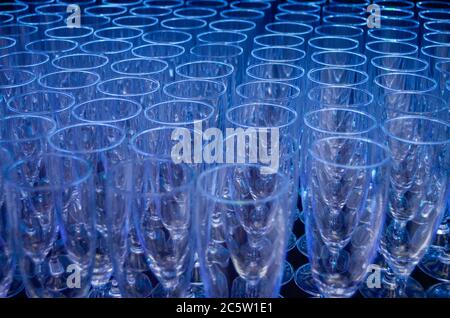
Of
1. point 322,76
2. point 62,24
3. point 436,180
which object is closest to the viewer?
point 436,180

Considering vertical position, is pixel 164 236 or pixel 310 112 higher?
pixel 310 112

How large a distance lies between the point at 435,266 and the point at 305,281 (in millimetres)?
241

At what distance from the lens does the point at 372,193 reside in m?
0.82

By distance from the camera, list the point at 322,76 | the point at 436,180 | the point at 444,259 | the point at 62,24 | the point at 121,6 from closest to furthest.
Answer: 1. the point at 436,180
2. the point at 444,259
3. the point at 322,76
4. the point at 62,24
5. the point at 121,6

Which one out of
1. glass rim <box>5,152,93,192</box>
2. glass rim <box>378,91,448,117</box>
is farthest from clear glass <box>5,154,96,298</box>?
glass rim <box>378,91,448,117</box>

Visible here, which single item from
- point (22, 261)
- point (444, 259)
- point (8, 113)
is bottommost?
point (444, 259)

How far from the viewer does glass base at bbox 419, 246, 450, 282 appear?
97cm

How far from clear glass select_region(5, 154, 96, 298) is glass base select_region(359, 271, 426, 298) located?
45 centimetres

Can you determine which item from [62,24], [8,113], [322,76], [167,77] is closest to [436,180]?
[322,76]

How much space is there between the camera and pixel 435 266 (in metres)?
1.00

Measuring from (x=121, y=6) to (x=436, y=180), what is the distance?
1.20m

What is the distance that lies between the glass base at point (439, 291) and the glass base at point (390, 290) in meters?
0.01

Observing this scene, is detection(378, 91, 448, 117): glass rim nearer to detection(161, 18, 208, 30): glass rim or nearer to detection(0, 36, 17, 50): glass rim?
detection(161, 18, 208, 30): glass rim

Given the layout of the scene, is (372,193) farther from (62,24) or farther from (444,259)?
(62,24)
